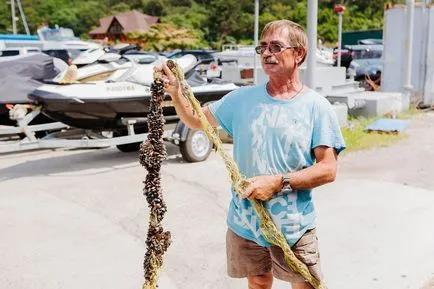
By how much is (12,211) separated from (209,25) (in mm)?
69313

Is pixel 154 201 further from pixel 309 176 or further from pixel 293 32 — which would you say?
pixel 293 32

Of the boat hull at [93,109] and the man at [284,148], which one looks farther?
the boat hull at [93,109]

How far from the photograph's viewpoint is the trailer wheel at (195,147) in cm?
877

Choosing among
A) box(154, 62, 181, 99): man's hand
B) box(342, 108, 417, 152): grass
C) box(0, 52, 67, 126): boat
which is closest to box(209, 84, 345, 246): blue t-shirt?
box(154, 62, 181, 99): man's hand

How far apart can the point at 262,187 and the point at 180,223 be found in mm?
3351

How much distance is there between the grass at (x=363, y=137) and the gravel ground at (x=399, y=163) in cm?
17

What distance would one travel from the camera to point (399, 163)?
880cm

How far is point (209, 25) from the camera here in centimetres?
7394

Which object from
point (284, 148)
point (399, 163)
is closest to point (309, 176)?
point (284, 148)

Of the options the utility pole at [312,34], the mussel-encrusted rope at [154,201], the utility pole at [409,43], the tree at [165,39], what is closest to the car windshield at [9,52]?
the utility pole at [312,34]

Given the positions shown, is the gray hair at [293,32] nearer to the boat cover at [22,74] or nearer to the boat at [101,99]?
the boat at [101,99]

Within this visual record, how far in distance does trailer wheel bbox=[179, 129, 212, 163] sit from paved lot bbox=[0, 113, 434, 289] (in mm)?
148

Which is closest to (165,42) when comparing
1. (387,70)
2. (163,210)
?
(387,70)

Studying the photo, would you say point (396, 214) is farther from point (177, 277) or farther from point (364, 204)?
point (177, 277)
